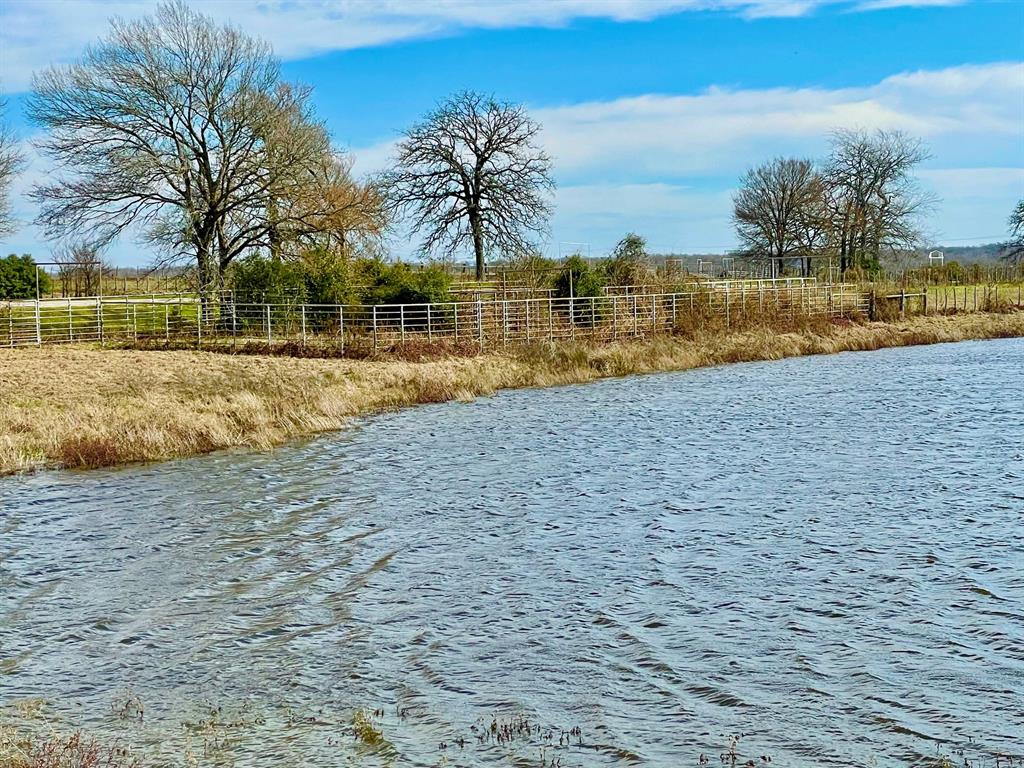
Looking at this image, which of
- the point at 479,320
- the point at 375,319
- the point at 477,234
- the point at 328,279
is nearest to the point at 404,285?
the point at 328,279

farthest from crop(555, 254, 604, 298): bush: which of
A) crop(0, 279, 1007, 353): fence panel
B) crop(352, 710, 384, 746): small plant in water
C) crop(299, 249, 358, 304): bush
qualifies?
crop(352, 710, 384, 746): small plant in water

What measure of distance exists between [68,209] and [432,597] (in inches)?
1294

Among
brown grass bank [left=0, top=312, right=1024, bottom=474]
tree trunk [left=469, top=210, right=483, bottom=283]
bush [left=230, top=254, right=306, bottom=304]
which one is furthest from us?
tree trunk [left=469, top=210, right=483, bottom=283]

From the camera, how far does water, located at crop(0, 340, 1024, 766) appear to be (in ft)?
25.0

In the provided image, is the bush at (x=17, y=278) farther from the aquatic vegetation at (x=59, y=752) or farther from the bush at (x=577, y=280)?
the aquatic vegetation at (x=59, y=752)

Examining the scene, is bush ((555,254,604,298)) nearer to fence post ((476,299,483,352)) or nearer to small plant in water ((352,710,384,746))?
fence post ((476,299,483,352))

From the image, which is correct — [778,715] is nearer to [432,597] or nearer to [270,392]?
[432,597]

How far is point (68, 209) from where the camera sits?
38.9 meters

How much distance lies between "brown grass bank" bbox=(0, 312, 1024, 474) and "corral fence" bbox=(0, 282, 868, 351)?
5.90 feet

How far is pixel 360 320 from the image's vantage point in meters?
37.2

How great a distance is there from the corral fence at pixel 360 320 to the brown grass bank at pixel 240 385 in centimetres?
180

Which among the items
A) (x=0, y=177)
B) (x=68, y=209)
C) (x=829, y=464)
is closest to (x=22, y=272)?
(x=0, y=177)

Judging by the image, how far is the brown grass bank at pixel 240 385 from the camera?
758 inches

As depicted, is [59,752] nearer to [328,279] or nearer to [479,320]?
[479,320]
